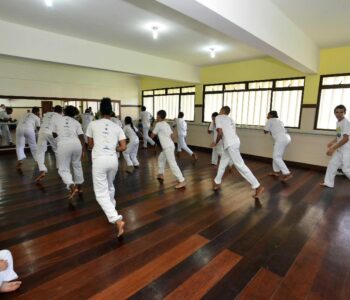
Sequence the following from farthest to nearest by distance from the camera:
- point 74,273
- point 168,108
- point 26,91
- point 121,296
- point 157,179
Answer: point 168,108 < point 26,91 < point 157,179 < point 74,273 < point 121,296

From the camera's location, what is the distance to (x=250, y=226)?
8.92 feet

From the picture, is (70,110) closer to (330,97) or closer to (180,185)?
(180,185)

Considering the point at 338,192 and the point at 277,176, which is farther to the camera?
the point at 277,176

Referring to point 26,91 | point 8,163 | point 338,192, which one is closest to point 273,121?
point 338,192

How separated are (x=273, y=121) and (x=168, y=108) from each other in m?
4.96

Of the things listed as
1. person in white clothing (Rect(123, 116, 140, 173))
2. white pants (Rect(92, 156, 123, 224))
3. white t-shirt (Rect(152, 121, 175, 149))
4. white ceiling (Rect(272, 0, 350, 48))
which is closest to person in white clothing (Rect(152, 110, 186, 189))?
white t-shirt (Rect(152, 121, 175, 149))

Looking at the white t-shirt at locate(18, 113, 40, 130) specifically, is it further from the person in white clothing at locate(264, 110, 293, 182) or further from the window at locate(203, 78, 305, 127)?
the person in white clothing at locate(264, 110, 293, 182)

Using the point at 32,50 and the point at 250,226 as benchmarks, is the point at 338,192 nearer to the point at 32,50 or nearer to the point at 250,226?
the point at 250,226

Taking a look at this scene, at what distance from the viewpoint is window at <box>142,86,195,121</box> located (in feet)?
26.8

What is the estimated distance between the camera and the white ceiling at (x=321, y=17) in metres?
3.05

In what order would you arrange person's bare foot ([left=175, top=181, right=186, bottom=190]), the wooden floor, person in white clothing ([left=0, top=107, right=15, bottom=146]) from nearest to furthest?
the wooden floor
person's bare foot ([left=175, top=181, right=186, bottom=190])
person in white clothing ([left=0, top=107, right=15, bottom=146])

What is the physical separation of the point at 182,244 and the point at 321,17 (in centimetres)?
381

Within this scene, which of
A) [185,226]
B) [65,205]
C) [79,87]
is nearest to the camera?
[185,226]

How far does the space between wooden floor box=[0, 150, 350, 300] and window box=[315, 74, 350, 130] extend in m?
1.96
